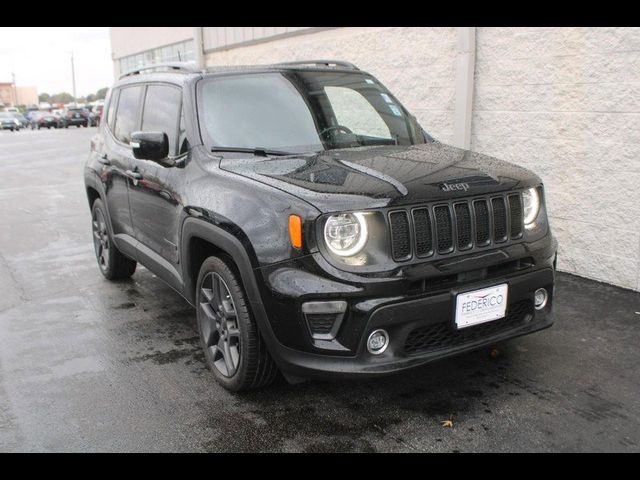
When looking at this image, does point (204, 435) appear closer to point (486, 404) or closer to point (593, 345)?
point (486, 404)

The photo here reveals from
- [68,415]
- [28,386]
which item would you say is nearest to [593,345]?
[68,415]

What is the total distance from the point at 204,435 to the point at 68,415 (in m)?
0.83

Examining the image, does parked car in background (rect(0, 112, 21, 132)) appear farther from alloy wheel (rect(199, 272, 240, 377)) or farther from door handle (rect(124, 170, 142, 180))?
alloy wheel (rect(199, 272, 240, 377))

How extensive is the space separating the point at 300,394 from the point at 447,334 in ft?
3.22

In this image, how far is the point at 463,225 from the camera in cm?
328

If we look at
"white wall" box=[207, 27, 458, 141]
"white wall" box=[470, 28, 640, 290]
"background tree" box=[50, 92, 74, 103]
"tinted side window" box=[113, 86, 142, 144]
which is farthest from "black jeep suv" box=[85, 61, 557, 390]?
"background tree" box=[50, 92, 74, 103]

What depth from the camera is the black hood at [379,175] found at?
311 cm

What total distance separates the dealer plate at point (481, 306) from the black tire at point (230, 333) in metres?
1.07

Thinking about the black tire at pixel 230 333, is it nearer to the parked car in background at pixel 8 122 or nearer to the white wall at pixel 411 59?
the white wall at pixel 411 59

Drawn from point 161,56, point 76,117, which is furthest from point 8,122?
point 161,56

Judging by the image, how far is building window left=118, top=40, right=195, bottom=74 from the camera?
19594 mm

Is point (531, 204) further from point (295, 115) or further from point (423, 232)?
point (295, 115)

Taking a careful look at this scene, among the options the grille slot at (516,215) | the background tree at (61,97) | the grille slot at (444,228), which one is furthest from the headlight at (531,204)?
the background tree at (61,97)

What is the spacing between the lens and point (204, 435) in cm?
325
